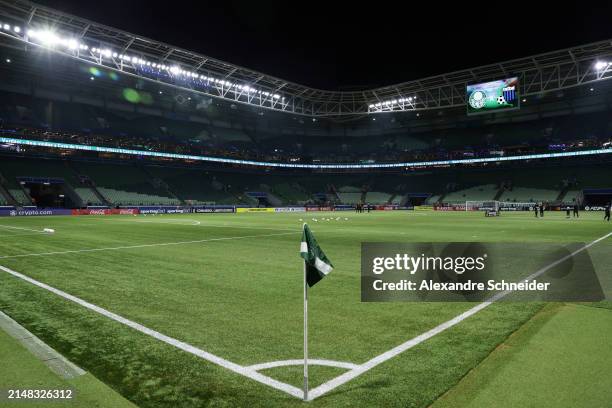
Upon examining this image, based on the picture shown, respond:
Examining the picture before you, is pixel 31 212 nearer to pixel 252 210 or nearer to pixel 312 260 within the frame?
pixel 252 210

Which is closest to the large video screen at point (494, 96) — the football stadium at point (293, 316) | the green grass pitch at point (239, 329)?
the football stadium at point (293, 316)

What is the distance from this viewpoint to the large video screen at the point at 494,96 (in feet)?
146

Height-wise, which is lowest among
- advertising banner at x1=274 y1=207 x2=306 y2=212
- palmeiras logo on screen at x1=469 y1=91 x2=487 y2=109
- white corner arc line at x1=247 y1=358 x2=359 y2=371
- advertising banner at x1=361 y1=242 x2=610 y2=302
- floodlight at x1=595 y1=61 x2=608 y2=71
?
advertising banner at x1=274 y1=207 x2=306 y2=212

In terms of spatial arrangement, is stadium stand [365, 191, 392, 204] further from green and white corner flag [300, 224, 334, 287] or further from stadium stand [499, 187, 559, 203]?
green and white corner flag [300, 224, 334, 287]

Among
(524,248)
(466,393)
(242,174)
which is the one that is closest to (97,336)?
(466,393)

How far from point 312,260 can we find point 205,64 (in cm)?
5387

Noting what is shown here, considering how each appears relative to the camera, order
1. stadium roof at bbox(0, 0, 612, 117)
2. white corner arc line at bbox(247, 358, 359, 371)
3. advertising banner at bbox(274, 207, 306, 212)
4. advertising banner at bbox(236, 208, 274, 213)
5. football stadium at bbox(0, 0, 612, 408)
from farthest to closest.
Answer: advertising banner at bbox(274, 207, 306, 212)
advertising banner at bbox(236, 208, 274, 213)
stadium roof at bbox(0, 0, 612, 117)
white corner arc line at bbox(247, 358, 359, 371)
football stadium at bbox(0, 0, 612, 408)

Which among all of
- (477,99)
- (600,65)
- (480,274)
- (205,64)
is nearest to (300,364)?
(480,274)

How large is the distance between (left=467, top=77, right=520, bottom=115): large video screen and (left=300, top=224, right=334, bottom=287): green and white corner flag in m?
48.3

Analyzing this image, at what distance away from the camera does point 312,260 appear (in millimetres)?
3863

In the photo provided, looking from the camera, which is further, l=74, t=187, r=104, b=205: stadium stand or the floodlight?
l=74, t=187, r=104, b=205: stadium stand

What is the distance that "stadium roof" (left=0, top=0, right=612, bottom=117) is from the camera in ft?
125

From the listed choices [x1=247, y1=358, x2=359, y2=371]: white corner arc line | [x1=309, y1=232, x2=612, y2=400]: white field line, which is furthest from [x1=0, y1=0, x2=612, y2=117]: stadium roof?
[x1=309, y1=232, x2=612, y2=400]: white field line

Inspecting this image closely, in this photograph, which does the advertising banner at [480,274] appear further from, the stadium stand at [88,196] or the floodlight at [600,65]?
the stadium stand at [88,196]
